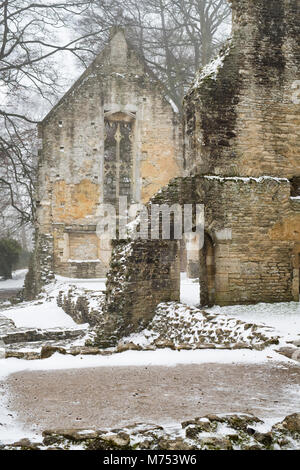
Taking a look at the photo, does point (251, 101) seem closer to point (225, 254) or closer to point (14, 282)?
point (225, 254)

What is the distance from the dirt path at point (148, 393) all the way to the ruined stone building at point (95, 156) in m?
14.8

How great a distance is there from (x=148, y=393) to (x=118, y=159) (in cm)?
1899

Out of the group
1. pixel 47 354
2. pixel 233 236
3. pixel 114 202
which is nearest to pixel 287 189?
pixel 233 236

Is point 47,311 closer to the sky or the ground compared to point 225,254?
closer to the ground

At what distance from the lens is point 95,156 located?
2186cm

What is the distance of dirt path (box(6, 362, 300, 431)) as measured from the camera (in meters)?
4.28

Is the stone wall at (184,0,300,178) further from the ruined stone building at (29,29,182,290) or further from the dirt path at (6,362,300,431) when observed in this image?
the ruined stone building at (29,29,182,290)

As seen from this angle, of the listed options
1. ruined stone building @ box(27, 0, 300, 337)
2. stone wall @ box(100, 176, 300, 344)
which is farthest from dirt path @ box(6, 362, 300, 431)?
ruined stone building @ box(27, 0, 300, 337)

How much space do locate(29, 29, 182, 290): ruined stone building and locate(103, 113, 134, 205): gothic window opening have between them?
0.04 metres

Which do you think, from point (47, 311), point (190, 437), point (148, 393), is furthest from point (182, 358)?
point (47, 311)

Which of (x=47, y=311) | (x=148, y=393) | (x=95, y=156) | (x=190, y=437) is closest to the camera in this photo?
(x=190, y=437)

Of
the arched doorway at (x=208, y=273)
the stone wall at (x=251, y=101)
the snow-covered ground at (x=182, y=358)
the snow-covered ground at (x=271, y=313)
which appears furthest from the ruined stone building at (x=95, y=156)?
the snow-covered ground at (x=271, y=313)

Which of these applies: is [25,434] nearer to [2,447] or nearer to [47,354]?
[2,447]
